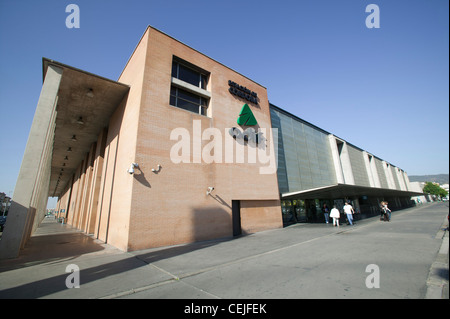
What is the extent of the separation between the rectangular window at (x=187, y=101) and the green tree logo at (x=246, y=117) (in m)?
3.16

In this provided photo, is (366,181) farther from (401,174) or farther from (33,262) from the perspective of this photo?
(33,262)

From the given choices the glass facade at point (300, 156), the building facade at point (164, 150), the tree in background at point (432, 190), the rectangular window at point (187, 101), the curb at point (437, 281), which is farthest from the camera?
the tree in background at point (432, 190)

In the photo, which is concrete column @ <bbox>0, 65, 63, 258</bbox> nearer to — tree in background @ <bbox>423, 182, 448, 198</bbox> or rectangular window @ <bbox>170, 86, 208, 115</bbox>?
rectangular window @ <bbox>170, 86, 208, 115</bbox>

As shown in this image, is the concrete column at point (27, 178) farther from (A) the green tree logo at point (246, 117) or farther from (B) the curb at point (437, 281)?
(B) the curb at point (437, 281)

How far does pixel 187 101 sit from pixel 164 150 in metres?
4.60

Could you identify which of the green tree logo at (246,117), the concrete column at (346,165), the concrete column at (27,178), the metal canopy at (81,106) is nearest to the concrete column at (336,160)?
the concrete column at (346,165)

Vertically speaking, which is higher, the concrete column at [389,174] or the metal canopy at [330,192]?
the concrete column at [389,174]

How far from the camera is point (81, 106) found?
14742mm

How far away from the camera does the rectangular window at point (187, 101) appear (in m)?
12.9

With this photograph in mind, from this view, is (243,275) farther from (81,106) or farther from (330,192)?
(81,106)

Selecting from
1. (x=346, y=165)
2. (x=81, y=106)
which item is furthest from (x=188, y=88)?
(x=346, y=165)

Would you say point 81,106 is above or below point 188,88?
below

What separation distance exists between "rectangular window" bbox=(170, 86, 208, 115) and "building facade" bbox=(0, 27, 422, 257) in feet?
A: 0.26

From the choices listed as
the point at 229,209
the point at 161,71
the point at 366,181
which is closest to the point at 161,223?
the point at 229,209
